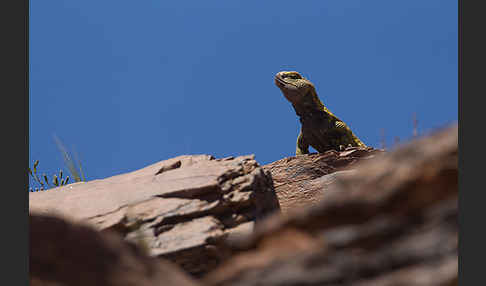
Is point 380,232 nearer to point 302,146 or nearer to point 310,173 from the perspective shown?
point 310,173

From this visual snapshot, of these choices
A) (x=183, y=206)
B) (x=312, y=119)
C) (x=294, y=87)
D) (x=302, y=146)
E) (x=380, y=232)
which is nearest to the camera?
(x=380, y=232)

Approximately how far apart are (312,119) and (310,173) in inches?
73.0

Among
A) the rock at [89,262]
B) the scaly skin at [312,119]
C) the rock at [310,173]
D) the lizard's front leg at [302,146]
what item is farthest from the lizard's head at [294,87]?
the rock at [89,262]

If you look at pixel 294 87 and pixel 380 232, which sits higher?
pixel 294 87

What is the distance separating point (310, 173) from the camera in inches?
304

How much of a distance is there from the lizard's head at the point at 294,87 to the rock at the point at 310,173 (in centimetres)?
162

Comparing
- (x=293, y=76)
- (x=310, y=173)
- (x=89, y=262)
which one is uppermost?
(x=293, y=76)

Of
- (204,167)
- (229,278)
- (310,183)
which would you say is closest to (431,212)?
(229,278)

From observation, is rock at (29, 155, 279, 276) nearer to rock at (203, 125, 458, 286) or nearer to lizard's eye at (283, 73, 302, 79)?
rock at (203, 125, 458, 286)

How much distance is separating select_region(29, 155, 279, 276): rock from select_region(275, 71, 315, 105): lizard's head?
384 centimetres

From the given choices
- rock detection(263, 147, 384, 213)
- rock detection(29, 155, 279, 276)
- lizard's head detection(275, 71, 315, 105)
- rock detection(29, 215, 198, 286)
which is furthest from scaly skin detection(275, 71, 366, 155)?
rock detection(29, 215, 198, 286)

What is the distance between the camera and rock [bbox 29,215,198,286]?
1.61 meters

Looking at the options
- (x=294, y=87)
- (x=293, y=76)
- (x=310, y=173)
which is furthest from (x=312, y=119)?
(x=310, y=173)

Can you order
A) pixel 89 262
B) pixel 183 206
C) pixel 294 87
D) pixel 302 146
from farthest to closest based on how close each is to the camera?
pixel 302 146
pixel 294 87
pixel 183 206
pixel 89 262
